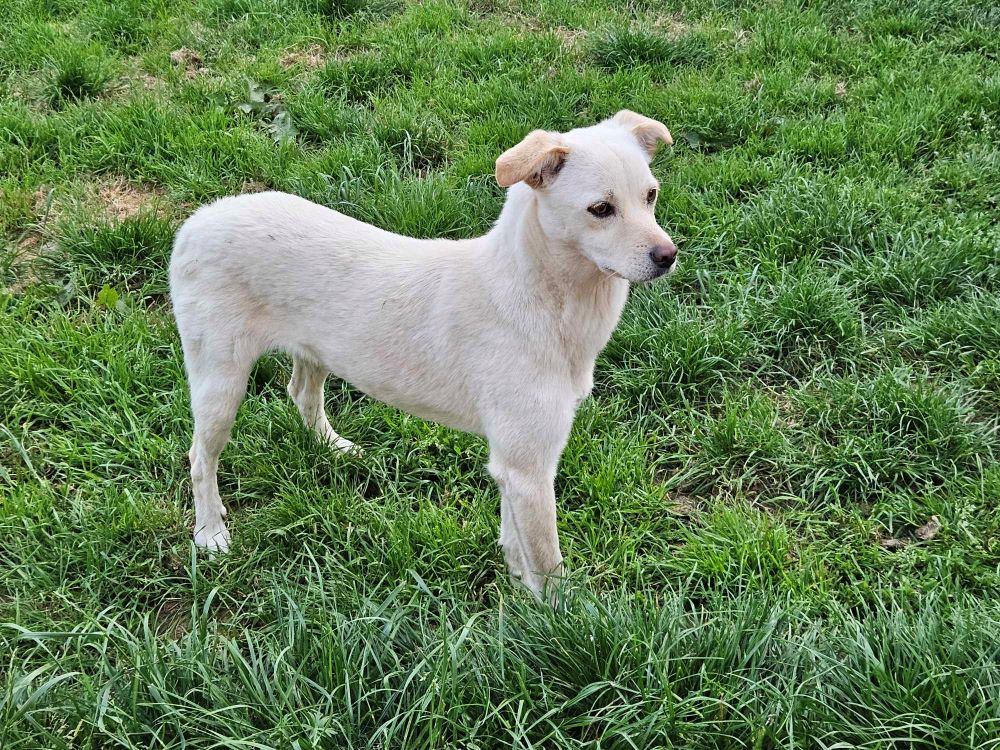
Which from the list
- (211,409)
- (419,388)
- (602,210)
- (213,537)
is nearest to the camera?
(602,210)

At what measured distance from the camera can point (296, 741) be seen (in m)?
2.17

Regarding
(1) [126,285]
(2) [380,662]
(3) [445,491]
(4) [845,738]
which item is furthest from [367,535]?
(1) [126,285]

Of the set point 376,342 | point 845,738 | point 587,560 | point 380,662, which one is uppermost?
point 376,342

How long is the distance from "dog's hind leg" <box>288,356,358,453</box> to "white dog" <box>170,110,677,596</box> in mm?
273

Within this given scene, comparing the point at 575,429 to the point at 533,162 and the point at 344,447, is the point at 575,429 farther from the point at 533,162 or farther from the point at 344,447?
the point at 533,162

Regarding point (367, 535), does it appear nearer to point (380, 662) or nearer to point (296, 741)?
point (380, 662)

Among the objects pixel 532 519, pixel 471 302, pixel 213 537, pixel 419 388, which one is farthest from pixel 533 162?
pixel 213 537

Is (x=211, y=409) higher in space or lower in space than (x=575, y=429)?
higher

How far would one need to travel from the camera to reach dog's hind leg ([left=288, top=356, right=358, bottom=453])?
11.5 ft

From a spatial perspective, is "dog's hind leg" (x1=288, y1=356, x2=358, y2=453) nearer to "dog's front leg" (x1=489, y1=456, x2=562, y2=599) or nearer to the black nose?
"dog's front leg" (x1=489, y1=456, x2=562, y2=599)

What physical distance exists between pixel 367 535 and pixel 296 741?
1.14 metres

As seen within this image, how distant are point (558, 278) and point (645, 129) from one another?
65 centimetres

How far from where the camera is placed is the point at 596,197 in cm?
250

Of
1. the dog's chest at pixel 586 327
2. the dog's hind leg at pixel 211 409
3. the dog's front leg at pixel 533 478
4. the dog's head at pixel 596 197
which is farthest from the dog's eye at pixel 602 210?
the dog's hind leg at pixel 211 409
